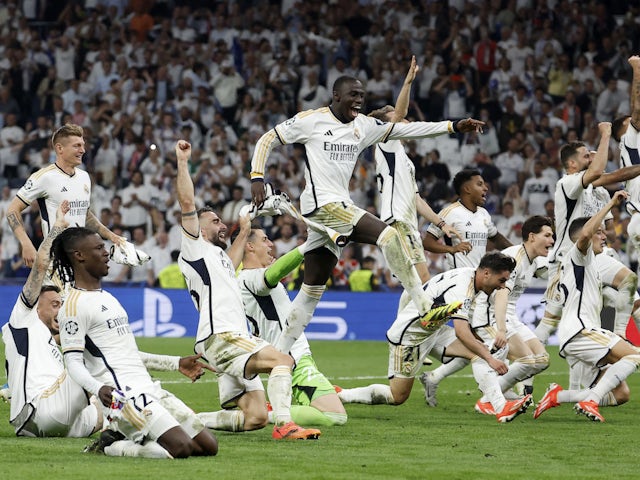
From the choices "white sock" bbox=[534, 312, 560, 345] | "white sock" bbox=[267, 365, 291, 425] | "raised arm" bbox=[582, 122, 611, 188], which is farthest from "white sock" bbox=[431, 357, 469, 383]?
"white sock" bbox=[267, 365, 291, 425]

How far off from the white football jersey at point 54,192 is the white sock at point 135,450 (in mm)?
4220

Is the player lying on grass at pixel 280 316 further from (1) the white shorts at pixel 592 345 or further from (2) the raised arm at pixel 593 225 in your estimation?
(2) the raised arm at pixel 593 225

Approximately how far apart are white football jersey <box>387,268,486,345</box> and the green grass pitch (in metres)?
0.71

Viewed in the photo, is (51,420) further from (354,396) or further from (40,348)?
(354,396)

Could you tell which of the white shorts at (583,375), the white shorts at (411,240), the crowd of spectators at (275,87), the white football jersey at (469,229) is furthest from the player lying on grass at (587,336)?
the crowd of spectators at (275,87)

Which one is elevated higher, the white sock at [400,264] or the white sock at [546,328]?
the white sock at [400,264]

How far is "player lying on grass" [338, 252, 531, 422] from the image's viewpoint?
10.8 meters

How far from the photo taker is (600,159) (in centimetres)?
1175

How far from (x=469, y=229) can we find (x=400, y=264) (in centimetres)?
369

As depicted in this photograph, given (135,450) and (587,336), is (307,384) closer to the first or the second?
(587,336)

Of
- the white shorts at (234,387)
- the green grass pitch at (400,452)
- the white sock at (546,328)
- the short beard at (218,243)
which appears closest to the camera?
the green grass pitch at (400,452)

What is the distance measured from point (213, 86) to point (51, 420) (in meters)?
17.5

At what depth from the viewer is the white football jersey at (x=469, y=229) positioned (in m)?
13.8

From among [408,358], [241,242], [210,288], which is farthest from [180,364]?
[408,358]
